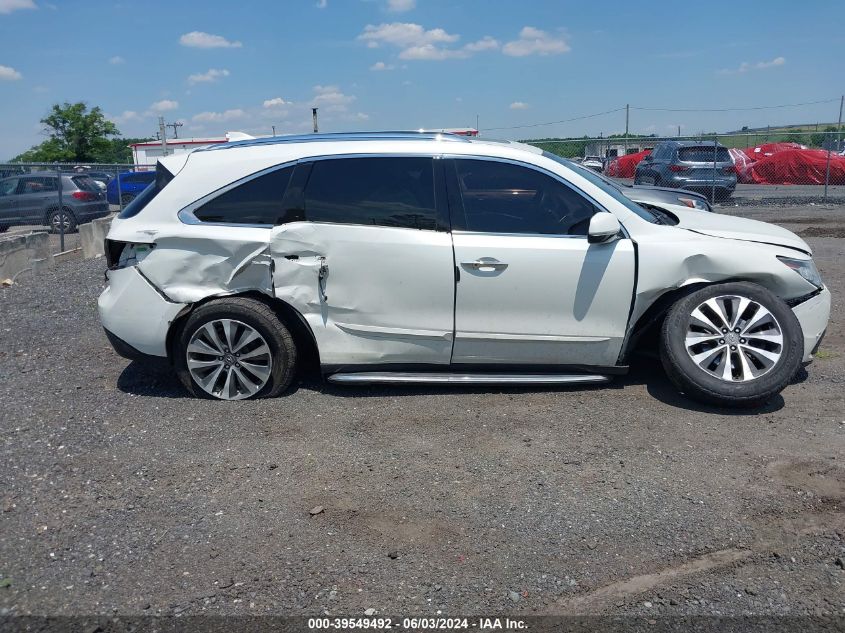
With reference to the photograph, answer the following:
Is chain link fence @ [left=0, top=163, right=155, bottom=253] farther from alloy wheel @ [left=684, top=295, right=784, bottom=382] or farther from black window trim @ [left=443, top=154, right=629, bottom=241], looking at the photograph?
alloy wheel @ [left=684, top=295, right=784, bottom=382]

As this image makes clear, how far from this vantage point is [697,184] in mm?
19125

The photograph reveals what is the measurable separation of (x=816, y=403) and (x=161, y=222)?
4.53 m

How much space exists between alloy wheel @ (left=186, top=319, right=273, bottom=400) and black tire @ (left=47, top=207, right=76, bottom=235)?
13.0m

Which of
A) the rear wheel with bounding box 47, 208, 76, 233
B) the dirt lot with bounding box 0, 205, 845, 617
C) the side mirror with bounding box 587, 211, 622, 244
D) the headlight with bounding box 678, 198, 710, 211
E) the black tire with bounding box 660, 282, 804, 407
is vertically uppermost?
the headlight with bounding box 678, 198, 710, 211

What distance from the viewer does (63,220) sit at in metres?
16.7

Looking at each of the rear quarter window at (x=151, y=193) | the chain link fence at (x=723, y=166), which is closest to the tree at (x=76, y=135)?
the chain link fence at (x=723, y=166)

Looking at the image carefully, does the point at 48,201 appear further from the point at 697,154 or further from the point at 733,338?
the point at 733,338

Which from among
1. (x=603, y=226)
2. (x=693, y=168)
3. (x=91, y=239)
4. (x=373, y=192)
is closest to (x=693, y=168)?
(x=693, y=168)

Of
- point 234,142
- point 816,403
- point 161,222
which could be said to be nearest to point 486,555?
point 816,403

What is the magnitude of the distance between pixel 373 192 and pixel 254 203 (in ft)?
2.67

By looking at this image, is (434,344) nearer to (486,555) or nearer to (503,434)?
(503,434)

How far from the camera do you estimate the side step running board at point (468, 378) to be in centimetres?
509

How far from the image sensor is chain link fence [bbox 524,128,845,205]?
1897cm

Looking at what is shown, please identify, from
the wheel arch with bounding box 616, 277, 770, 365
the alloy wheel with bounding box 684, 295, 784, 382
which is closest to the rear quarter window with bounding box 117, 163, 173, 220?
the wheel arch with bounding box 616, 277, 770, 365
